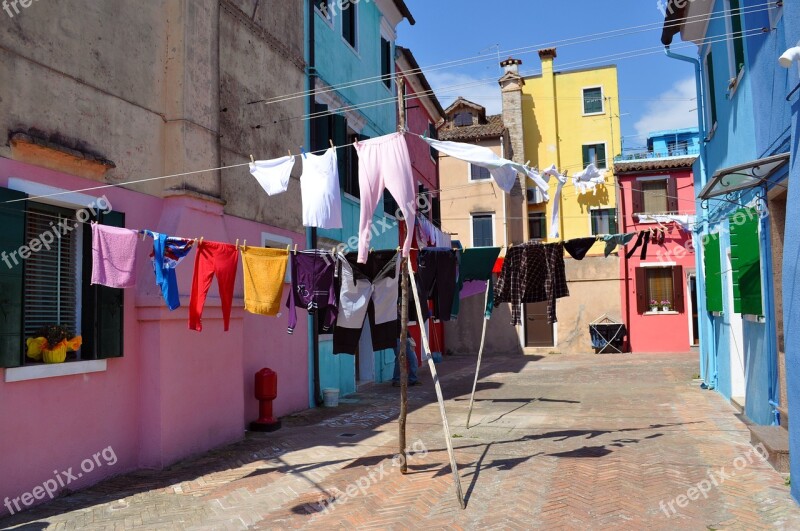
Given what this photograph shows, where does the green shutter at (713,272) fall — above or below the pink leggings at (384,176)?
below

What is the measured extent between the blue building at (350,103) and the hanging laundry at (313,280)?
3912 millimetres

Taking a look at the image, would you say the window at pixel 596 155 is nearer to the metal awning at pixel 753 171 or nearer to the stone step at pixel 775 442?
the metal awning at pixel 753 171

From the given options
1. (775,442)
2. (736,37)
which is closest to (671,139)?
(736,37)

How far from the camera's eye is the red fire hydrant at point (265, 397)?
10.3m

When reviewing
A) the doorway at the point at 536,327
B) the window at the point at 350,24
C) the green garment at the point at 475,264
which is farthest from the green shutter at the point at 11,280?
the doorway at the point at 536,327

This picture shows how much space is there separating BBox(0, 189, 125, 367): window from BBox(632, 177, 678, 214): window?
71.1ft

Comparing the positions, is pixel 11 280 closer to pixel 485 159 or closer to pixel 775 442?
pixel 485 159

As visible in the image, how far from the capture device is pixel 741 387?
1159 centimetres

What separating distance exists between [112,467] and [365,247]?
405cm

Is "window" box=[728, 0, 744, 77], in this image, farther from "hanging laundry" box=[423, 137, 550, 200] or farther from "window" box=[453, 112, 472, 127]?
"window" box=[453, 112, 472, 127]

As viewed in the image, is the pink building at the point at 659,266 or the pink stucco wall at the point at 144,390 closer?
the pink stucco wall at the point at 144,390

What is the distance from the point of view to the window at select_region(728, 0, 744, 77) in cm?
903

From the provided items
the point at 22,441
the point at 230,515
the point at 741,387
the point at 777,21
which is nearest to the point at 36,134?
the point at 22,441

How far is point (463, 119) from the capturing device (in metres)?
31.6
